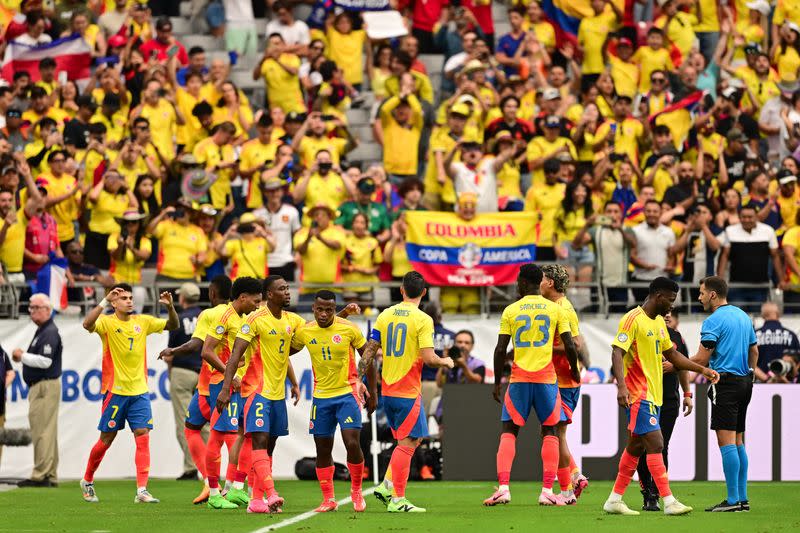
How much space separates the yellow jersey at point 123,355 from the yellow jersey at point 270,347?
2370 millimetres

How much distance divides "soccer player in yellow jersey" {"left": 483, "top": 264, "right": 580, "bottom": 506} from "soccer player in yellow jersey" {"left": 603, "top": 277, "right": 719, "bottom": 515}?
29.6 inches

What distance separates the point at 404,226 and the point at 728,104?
6745 millimetres

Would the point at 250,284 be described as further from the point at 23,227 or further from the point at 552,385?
the point at 23,227

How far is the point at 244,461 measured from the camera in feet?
50.2

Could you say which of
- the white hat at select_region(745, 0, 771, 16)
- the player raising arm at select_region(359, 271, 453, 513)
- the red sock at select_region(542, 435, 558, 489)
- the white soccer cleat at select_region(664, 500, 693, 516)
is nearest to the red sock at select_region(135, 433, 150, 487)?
the player raising arm at select_region(359, 271, 453, 513)

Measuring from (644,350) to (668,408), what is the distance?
1.28 metres

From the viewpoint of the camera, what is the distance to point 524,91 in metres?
26.2

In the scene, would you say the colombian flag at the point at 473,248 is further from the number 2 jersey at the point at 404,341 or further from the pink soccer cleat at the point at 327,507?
the pink soccer cleat at the point at 327,507

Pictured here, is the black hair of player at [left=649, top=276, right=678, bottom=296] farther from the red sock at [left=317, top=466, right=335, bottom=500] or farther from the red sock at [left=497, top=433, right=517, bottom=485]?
the red sock at [left=317, top=466, right=335, bottom=500]

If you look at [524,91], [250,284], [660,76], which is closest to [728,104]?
[660,76]

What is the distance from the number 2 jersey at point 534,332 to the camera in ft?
49.0

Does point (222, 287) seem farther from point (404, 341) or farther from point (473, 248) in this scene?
point (473, 248)

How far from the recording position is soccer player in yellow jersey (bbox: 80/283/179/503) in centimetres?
1648

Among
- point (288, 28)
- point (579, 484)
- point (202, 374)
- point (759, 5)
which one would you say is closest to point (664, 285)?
point (579, 484)
